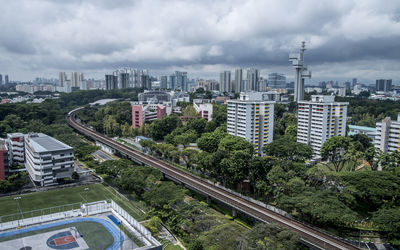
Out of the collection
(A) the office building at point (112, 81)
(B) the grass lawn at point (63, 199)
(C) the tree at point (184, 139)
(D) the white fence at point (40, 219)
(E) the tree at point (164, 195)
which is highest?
(A) the office building at point (112, 81)

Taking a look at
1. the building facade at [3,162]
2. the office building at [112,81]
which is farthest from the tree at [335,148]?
the office building at [112,81]

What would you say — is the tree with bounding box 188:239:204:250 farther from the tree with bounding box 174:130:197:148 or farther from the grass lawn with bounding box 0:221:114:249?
the tree with bounding box 174:130:197:148

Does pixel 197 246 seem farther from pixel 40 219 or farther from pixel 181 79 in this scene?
pixel 181 79

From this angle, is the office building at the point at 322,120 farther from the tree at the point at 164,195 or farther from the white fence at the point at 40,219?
the white fence at the point at 40,219

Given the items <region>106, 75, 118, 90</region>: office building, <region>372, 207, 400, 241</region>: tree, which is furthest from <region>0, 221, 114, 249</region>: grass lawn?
<region>106, 75, 118, 90</region>: office building

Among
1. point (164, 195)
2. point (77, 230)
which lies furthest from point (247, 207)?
point (77, 230)

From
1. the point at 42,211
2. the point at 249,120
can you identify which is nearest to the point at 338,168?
the point at 249,120
